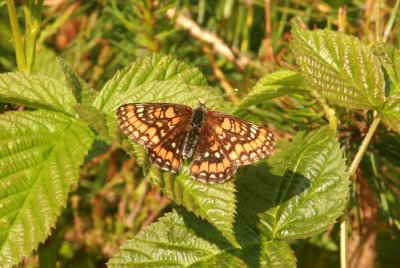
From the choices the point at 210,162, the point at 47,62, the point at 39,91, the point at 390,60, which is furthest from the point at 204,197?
the point at 47,62

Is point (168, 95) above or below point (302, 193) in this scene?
above

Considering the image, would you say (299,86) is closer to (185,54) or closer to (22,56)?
(22,56)

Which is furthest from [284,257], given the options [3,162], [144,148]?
[3,162]

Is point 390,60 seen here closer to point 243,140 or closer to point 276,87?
point 276,87

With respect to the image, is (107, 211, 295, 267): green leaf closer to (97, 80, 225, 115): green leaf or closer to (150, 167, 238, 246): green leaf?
(150, 167, 238, 246): green leaf

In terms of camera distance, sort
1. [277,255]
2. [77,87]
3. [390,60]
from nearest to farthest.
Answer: [277,255] < [77,87] < [390,60]

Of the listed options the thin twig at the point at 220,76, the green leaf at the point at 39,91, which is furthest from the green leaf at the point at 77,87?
the thin twig at the point at 220,76

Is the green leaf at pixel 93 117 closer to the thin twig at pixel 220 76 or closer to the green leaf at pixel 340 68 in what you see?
the green leaf at pixel 340 68

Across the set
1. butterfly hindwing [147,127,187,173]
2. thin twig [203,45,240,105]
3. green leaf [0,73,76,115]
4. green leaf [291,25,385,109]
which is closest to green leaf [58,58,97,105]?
green leaf [0,73,76,115]
